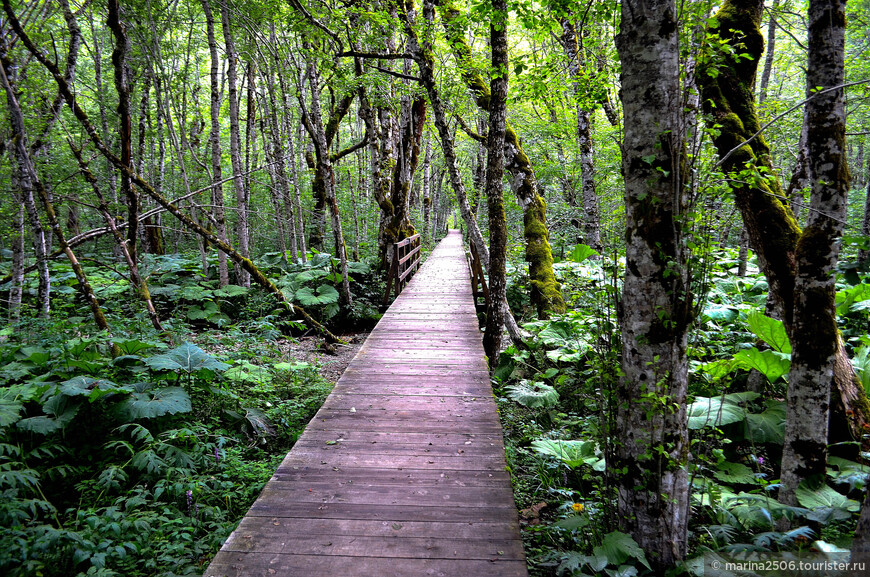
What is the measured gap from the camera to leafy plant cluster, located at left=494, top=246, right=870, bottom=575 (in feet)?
7.51

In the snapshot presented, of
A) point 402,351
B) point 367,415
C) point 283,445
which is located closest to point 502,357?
point 402,351

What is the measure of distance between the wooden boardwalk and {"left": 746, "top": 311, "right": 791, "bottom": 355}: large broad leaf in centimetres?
243

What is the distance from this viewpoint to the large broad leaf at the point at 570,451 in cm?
302

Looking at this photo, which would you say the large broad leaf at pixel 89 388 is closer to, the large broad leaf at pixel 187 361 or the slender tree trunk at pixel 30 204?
the large broad leaf at pixel 187 361

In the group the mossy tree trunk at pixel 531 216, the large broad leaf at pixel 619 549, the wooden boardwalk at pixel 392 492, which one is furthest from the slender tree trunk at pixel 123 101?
the large broad leaf at pixel 619 549

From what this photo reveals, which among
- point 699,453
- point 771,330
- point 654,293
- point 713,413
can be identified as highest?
point 654,293

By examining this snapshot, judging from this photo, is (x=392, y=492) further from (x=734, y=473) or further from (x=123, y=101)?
(x=123, y=101)

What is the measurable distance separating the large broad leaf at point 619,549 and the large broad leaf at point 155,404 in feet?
10.7

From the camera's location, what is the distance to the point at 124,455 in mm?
3500

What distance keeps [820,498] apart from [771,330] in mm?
1518

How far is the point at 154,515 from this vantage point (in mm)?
2836

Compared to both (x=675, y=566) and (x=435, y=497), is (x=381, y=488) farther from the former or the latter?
(x=675, y=566)

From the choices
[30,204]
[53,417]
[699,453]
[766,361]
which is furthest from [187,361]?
[766,361]

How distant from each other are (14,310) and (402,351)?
5688 millimetres
